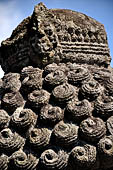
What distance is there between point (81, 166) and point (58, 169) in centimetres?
22

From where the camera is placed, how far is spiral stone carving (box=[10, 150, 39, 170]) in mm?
3199

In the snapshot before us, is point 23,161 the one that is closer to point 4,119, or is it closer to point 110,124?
point 4,119

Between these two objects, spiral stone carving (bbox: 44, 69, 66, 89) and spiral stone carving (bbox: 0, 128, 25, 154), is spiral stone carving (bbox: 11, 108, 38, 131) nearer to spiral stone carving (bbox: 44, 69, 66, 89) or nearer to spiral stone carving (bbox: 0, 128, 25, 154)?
spiral stone carving (bbox: 0, 128, 25, 154)

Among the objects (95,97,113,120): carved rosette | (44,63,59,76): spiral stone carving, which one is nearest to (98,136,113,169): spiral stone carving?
(95,97,113,120): carved rosette

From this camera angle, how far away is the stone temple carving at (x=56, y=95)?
3.22 m

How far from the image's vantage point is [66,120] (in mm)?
3393

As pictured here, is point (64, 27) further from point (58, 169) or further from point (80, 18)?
point (58, 169)

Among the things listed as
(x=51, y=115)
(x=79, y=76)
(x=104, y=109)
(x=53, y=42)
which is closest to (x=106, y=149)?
(x=104, y=109)

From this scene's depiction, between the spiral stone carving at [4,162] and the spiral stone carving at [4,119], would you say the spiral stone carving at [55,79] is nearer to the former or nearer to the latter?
the spiral stone carving at [4,119]

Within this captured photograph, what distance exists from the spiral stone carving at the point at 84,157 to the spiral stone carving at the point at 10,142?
53 centimetres

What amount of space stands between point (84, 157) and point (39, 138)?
47cm

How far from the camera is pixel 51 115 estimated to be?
3.38m

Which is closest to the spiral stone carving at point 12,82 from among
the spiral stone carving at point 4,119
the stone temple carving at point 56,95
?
the stone temple carving at point 56,95

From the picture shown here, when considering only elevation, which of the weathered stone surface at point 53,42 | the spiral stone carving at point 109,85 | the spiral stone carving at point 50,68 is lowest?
the spiral stone carving at point 109,85
